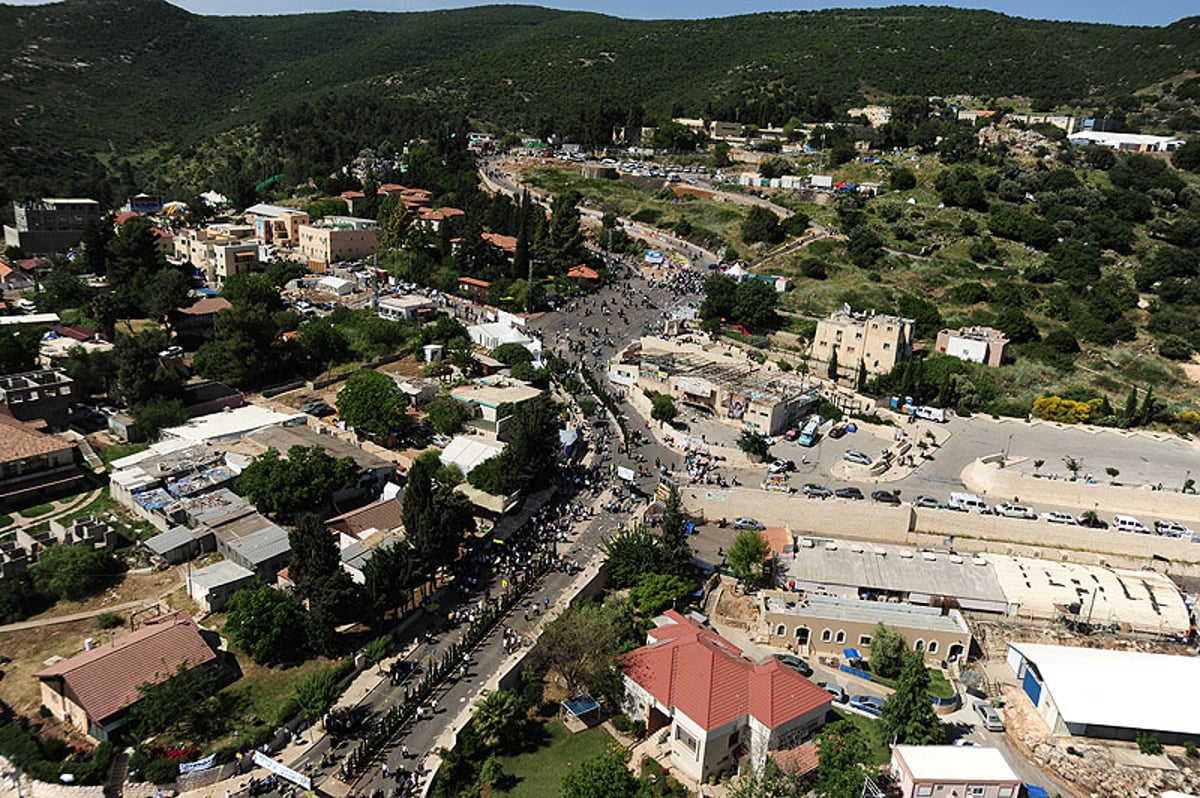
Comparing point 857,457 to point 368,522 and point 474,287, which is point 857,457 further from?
point 474,287

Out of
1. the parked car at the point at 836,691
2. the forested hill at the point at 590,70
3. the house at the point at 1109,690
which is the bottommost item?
the parked car at the point at 836,691

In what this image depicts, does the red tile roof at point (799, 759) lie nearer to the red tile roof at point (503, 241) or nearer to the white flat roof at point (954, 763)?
the white flat roof at point (954, 763)

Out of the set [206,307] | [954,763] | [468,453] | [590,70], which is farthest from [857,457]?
[590,70]

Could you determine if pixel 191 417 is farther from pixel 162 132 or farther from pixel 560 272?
pixel 162 132

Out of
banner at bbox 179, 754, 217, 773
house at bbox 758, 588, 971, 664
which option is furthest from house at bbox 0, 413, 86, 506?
house at bbox 758, 588, 971, 664

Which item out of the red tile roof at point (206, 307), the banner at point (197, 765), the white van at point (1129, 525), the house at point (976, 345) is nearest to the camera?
the banner at point (197, 765)

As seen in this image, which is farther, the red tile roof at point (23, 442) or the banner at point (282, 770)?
the red tile roof at point (23, 442)

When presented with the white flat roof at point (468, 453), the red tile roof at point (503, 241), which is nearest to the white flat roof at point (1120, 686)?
the white flat roof at point (468, 453)

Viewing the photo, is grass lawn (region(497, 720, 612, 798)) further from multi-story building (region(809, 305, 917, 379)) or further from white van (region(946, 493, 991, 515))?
multi-story building (region(809, 305, 917, 379))
